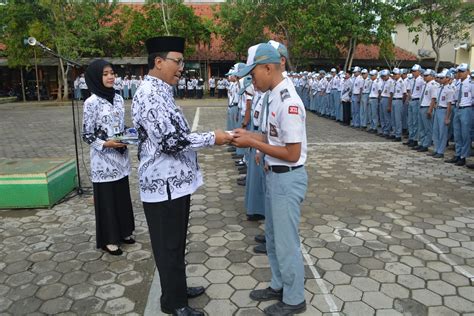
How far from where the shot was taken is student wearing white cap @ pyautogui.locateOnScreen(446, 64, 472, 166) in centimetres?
770

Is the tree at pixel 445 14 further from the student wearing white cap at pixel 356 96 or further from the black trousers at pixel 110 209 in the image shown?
the black trousers at pixel 110 209

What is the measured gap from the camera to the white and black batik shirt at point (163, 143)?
2.52 m

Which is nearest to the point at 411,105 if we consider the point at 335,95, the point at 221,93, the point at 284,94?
the point at 335,95

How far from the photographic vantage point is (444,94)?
8.29 m

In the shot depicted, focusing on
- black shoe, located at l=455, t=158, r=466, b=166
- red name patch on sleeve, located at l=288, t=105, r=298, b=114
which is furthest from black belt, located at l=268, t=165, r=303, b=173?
black shoe, located at l=455, t=158, r=466, b=166

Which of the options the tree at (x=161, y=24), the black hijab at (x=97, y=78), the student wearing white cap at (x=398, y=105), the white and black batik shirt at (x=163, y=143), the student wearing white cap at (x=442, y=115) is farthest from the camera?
the tree at (x=161, y=24)

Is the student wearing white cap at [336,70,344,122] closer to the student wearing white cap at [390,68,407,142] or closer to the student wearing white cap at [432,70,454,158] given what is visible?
the student wearing white cap at [390,68,407,142]

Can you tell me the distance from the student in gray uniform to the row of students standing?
6.12 metres

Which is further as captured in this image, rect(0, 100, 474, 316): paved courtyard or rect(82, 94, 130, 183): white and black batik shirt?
rect(82, 94, 130, 183): white and black batik shirt

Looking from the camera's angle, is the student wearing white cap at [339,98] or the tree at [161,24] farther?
the tree at [161,24]

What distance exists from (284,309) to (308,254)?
1134mm

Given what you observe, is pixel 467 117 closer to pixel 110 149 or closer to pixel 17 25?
pixel 110 149

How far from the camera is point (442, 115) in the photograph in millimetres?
8391

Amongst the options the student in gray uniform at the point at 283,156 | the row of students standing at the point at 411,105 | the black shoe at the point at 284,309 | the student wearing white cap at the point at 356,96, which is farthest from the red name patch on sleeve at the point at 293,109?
the student wearing white cap at the point at 356,96
